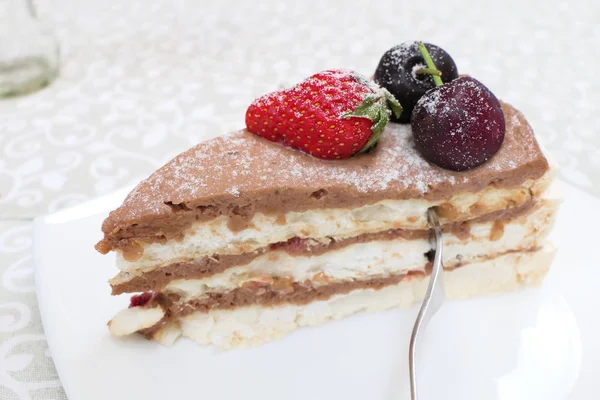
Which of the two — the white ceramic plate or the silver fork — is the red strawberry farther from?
the white ceramic plate

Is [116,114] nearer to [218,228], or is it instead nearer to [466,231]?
[218,228]

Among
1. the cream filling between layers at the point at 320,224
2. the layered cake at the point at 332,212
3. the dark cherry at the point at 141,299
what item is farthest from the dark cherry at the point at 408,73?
the dark cherry at the point at 141,299

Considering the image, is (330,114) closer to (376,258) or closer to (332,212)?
(332,212)

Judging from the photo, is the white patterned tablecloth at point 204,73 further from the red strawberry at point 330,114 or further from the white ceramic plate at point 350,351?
the red strawberry at point 330,114

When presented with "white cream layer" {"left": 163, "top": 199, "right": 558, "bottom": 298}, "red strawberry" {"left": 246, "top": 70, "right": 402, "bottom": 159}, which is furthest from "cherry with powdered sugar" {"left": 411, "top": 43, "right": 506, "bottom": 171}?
"white cream layer" {"left": 163, "top": 199, "right": 558, "bottom": 298}

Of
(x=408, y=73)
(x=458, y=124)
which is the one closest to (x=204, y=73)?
(x=408, y=73)

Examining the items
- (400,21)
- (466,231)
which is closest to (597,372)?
(466,231)
